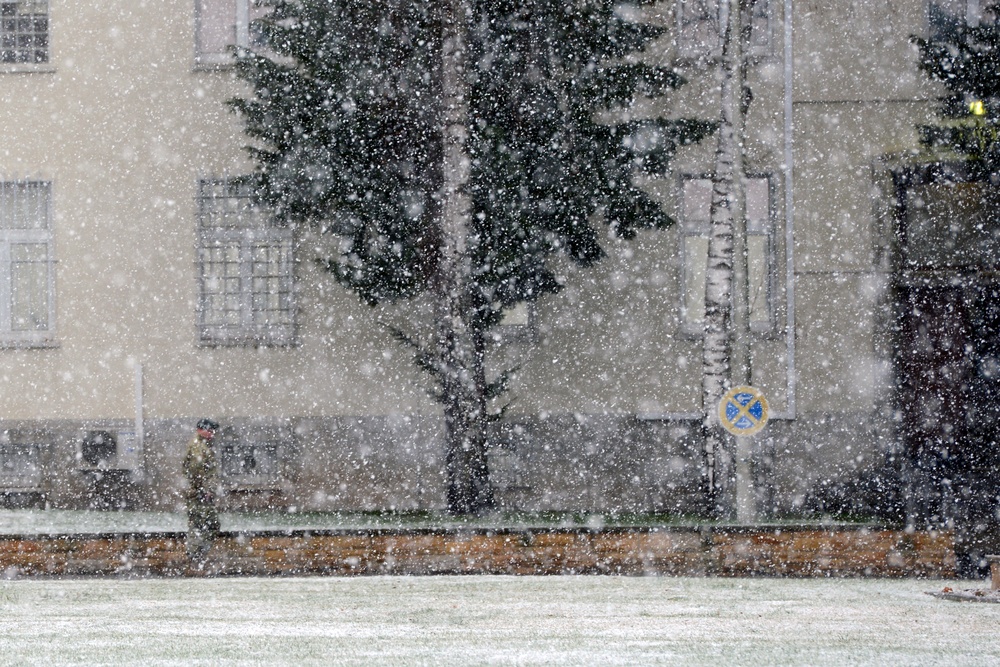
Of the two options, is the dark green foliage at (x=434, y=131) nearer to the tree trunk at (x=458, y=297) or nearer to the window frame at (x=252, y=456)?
the tree trunk at (x=458, y=297)

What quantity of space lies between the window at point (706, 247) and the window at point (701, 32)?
1.56 meters

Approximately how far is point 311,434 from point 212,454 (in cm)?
629

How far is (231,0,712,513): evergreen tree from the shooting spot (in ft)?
62.0

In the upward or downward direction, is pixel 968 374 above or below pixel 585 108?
below

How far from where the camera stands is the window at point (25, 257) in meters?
21.4

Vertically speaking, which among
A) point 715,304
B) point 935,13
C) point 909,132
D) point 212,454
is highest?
point 935,13

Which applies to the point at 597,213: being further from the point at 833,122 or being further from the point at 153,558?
the point at 153,558

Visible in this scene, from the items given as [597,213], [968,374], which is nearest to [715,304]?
[597,213]

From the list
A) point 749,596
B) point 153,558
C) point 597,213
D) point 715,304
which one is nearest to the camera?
point 749,596

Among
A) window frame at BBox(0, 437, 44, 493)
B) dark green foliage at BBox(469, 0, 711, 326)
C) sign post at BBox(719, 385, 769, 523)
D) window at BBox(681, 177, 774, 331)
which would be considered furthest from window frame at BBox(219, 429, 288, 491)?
sign post at BBox(719, 385, 769, 523)

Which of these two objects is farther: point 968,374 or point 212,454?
point 968,374

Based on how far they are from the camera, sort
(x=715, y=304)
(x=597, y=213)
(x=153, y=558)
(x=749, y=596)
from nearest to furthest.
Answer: (x=749, y=596) < (x=153, y=558) < (x=715, y=304) < (x=597, y=213)

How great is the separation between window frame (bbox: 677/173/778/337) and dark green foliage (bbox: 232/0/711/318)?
1.32 metres

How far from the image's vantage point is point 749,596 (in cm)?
1252
